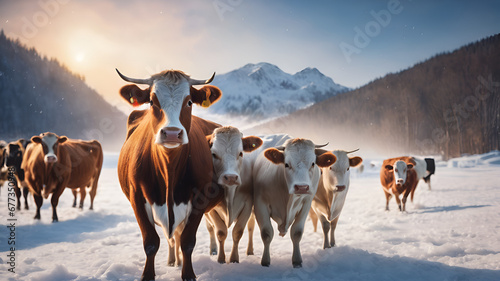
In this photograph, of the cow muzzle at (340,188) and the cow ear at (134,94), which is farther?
the cow muzzle at (340,188)

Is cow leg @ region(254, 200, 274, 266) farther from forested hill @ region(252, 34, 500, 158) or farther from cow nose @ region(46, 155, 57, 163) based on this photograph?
forested hill @ region(252, 34, 500, 158)

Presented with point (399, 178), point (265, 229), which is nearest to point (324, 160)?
point (265, 229)

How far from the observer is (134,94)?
3.04m

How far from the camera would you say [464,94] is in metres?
31.6

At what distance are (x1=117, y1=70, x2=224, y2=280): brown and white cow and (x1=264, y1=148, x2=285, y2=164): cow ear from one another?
37.3 inches

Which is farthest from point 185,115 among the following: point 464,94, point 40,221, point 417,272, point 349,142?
point 349,142

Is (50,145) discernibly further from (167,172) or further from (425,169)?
(425,169)

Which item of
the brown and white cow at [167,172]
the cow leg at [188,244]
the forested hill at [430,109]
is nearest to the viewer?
the brown and white cow at [167,172]

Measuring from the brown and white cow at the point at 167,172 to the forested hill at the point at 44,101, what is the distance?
57.3 metres

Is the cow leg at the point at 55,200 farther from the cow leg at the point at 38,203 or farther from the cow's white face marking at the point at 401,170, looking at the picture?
the cow's white face marking at the point at 401,170

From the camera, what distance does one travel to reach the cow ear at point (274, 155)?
12.3 ft

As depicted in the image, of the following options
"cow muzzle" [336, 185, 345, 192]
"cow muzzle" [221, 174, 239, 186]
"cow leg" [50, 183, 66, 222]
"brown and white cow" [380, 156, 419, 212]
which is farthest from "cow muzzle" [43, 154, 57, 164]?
"brown and white cow" [380, 156, 419, 212]

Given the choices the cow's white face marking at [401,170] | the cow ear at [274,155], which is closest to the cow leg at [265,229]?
the cow ear at [274,155]

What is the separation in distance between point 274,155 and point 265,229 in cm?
100
